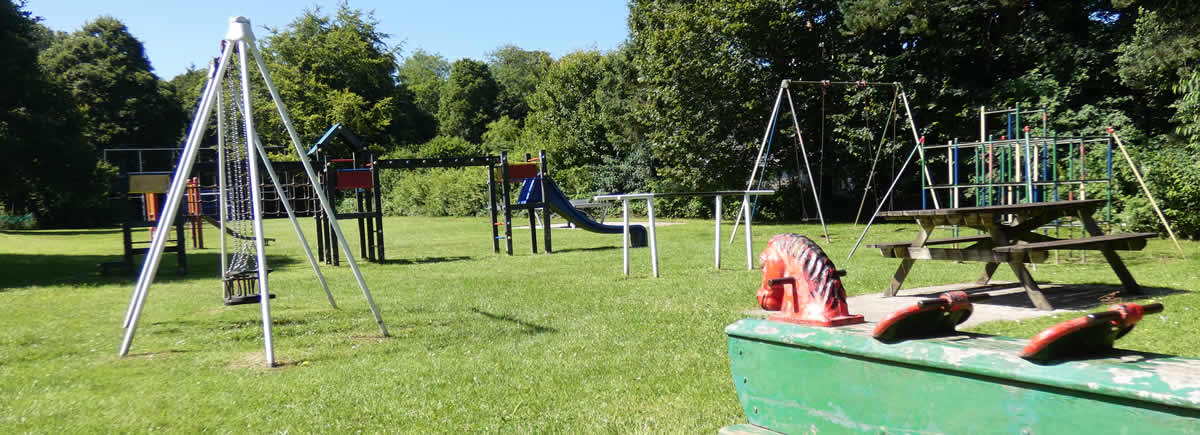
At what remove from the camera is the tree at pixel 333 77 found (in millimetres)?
49375

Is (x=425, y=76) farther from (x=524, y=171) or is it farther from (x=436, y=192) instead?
(x=524, y=171)

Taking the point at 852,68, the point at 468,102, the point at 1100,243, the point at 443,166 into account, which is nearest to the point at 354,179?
the point at 443,166

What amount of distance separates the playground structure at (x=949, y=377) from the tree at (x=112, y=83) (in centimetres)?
4568

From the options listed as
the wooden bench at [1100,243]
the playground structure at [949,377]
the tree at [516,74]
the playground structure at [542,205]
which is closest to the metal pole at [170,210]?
the playground structure at [949,377]

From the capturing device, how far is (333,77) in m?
51.6

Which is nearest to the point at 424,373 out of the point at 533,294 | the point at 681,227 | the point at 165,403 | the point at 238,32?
the point at 165,403

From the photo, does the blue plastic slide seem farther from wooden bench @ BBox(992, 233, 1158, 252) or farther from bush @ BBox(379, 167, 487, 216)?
bush @ BBox(379, 167, 487, 216)

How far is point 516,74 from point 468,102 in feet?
39.1

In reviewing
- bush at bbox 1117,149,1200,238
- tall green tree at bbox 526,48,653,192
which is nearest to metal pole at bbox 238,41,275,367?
bush at bbox 1117,149,1200,238

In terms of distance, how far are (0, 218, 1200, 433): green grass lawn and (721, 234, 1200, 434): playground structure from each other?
1.31 m

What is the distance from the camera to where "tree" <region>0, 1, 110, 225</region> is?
54.0 feet

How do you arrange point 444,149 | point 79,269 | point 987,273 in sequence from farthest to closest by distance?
point 444,149, point 79,269, point 987,273

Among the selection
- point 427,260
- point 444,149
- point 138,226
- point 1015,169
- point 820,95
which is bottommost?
point 427,260

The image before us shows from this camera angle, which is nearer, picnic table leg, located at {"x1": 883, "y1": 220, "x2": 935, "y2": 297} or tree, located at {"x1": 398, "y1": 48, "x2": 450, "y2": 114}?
picnic table leg, located at {"x1": 883, "y1": 220, "x2": 935, "y2": 297}
